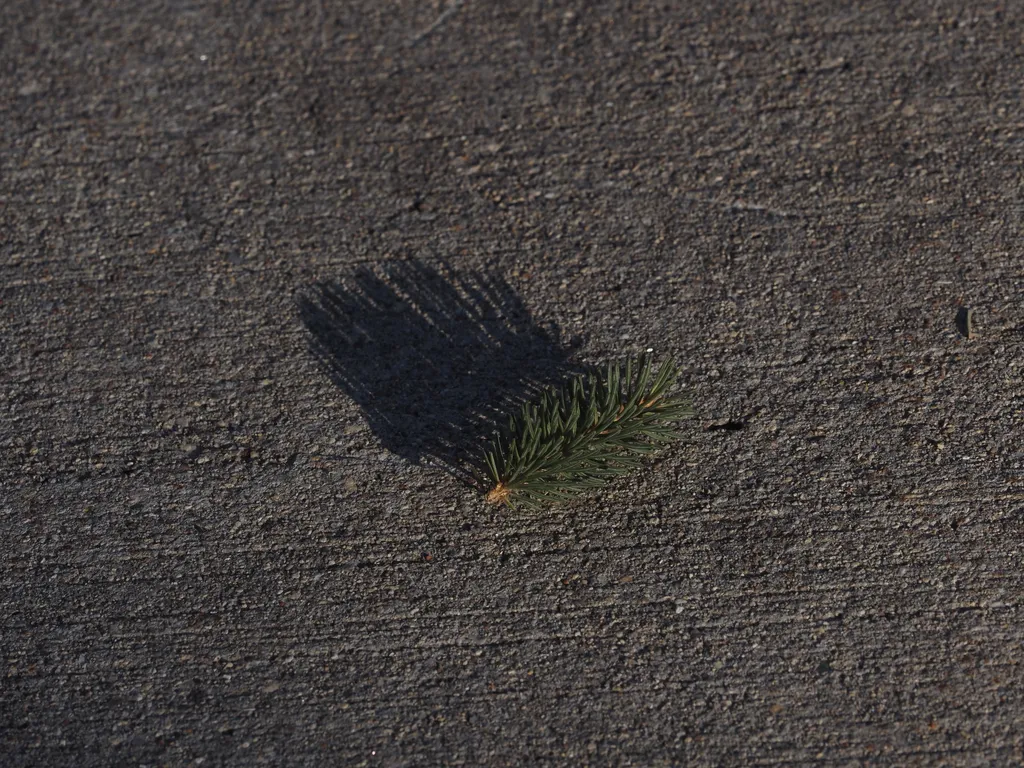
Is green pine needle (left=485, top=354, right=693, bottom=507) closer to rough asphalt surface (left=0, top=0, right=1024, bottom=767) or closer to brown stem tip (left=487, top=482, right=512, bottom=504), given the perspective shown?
brown stem tip (left=487, top=482, right=512, bottom=504)

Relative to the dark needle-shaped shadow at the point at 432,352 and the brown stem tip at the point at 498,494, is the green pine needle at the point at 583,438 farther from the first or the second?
the dark needle-shaped shadow at the point at 432,352

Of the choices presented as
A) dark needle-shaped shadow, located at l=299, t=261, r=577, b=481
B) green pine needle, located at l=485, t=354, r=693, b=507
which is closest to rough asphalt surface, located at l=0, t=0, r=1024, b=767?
dark needle-shaped shadow, located at l=299, t=261, r=577, b=481

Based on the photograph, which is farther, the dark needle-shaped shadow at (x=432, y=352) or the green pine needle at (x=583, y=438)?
the dark needle-shaped shadow at (x=432, y=352)

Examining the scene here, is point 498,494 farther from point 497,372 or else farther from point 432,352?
point 432,352

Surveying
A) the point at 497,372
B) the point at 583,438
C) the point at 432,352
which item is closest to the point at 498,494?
the point at 583,438

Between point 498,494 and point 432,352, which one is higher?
point 432,352

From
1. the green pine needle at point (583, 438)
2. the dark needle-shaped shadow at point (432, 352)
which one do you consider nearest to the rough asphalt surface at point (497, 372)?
the dark needle-shaped shadow at point (432, 352)
